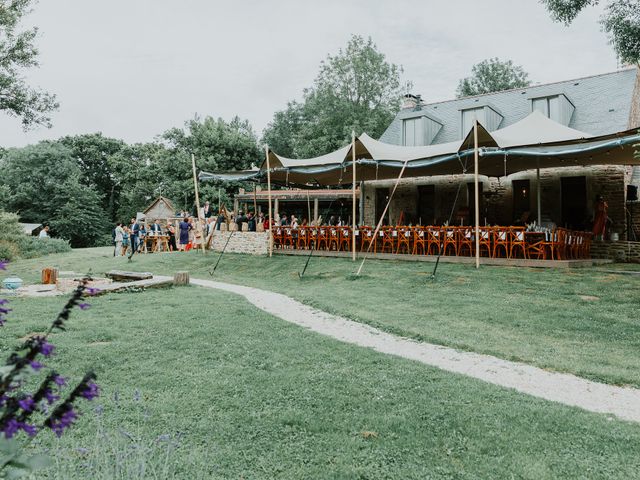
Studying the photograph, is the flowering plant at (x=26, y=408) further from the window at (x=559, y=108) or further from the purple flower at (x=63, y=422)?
the window at (x=559, y=108)

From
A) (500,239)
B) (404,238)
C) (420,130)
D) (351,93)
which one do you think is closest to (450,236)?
(500,239)

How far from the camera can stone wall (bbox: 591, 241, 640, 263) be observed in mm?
12789

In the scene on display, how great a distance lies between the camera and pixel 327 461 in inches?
106

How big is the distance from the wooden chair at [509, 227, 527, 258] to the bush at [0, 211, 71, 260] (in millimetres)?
18551

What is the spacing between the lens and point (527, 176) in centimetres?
1667

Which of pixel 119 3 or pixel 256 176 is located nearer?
pixel 119 3

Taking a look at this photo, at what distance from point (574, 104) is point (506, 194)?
16.6 ft

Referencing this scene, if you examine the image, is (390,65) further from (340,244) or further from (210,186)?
(340,244)

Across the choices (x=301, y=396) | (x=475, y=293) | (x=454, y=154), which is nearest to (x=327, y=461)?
(x=301, y=396)

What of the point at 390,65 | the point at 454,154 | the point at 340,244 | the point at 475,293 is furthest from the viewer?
the point at 390,65

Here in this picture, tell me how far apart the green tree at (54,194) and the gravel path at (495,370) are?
38.3 metres

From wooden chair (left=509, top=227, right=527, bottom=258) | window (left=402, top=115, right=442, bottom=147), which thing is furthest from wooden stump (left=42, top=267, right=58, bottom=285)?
window (left=402, top=115, right=442, bottom=147)

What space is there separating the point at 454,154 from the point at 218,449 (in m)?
10.3

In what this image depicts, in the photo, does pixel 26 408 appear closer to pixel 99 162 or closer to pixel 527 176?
pixel 527 176
